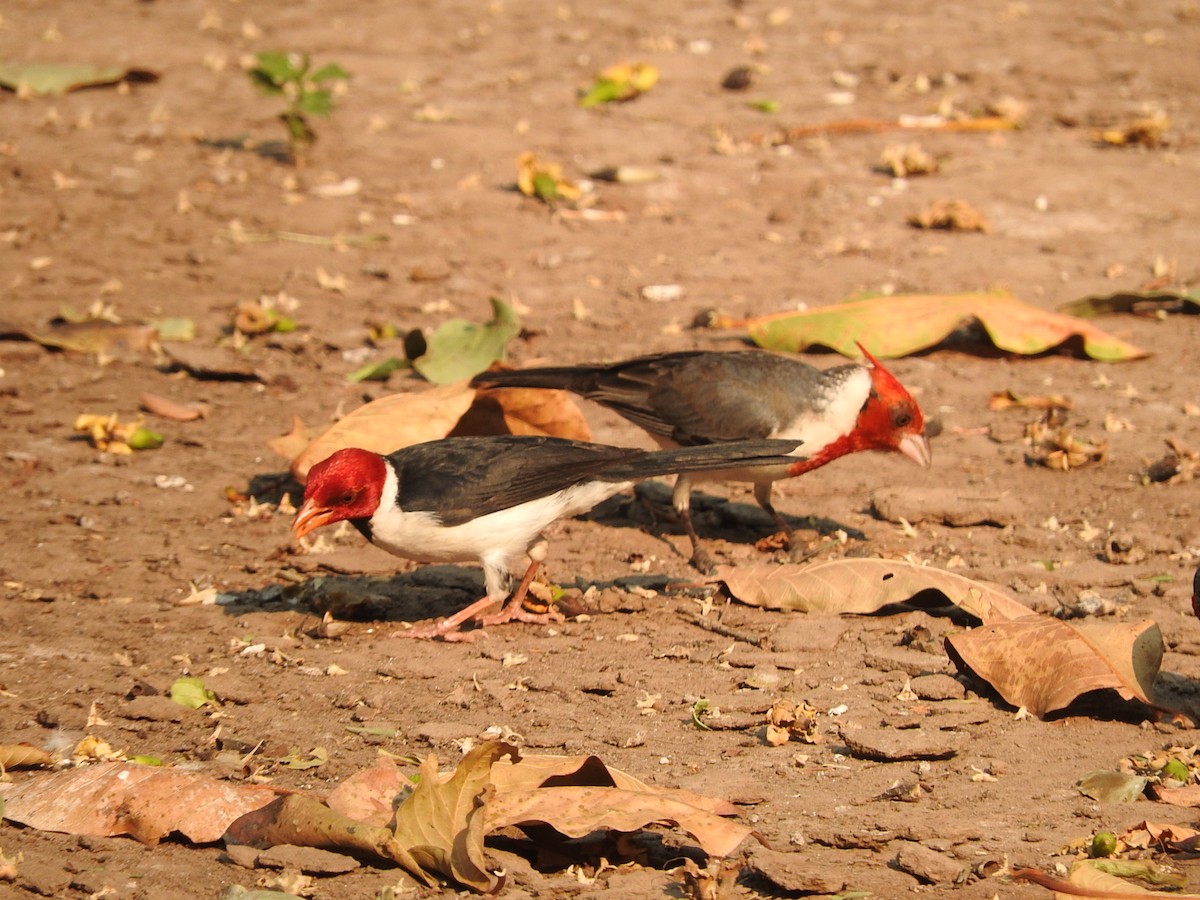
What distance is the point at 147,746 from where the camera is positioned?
3.95 metres

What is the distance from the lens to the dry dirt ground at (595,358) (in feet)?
13.0

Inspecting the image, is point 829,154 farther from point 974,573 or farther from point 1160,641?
point 1160,641

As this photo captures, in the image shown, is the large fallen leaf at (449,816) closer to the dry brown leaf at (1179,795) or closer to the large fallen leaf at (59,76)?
the dry brown leaf at (1179,795)

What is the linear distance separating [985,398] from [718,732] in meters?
3.39

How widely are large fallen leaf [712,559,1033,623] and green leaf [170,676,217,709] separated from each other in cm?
189

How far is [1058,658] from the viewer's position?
13.8 feet

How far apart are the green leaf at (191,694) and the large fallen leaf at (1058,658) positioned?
2.29m

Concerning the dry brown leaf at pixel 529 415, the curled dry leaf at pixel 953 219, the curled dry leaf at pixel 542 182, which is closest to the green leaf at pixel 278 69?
the curled dry leaf at pixel 542 182

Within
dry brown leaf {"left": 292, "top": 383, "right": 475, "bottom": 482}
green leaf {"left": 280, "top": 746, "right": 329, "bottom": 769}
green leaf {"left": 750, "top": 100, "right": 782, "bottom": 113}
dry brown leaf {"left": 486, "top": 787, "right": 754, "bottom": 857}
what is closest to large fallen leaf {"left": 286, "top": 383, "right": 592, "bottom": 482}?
dry brown leaf {"left": 292, "top": 383, "right": 475, "bottom": 482}

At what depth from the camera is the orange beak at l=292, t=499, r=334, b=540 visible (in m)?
4.85

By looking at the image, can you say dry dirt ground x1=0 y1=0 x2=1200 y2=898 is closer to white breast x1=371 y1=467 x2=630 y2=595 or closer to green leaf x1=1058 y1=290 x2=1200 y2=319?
green leaf x1=1058 y1=290 x2=1200 y2=319

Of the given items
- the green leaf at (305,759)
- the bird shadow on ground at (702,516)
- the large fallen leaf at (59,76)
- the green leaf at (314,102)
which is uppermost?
the green leaf at (314,102)

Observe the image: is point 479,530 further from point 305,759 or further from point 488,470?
point 305,759

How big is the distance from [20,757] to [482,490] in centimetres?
181
